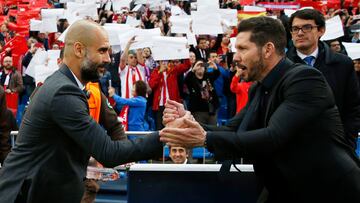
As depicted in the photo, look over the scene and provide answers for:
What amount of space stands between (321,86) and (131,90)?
27.0 feet

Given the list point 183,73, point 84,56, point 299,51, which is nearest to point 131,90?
point 183,73

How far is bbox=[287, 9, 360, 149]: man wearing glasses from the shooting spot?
5145 millimetres

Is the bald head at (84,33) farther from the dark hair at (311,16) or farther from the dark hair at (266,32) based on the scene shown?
the dark hair at (311,16)

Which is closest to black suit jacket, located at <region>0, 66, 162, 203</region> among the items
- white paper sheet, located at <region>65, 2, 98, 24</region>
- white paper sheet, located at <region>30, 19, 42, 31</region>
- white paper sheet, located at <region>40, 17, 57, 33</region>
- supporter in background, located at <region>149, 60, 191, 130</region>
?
supporter in background, located at <region>149, 60, 191, 130</region>

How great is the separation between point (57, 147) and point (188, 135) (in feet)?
2.45

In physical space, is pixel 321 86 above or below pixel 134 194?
above

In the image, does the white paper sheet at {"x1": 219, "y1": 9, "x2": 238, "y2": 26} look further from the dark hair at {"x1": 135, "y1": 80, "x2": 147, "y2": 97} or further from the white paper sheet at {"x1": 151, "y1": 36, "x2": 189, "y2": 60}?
the dark hair at {"x1": 135, "y1": 80, "x2": 147, "y2": 97}

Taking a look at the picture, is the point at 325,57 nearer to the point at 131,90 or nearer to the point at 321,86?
the point at 321,86

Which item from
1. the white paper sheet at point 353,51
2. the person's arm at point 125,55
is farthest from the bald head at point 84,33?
the person's arm at point 125,55

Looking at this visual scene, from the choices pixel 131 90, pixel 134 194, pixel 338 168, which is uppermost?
pixel 338 168

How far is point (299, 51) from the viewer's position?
530 cm

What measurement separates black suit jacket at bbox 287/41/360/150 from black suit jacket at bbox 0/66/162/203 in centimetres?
186

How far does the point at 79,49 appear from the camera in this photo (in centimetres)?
395

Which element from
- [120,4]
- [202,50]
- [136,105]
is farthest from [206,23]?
[120,4]
